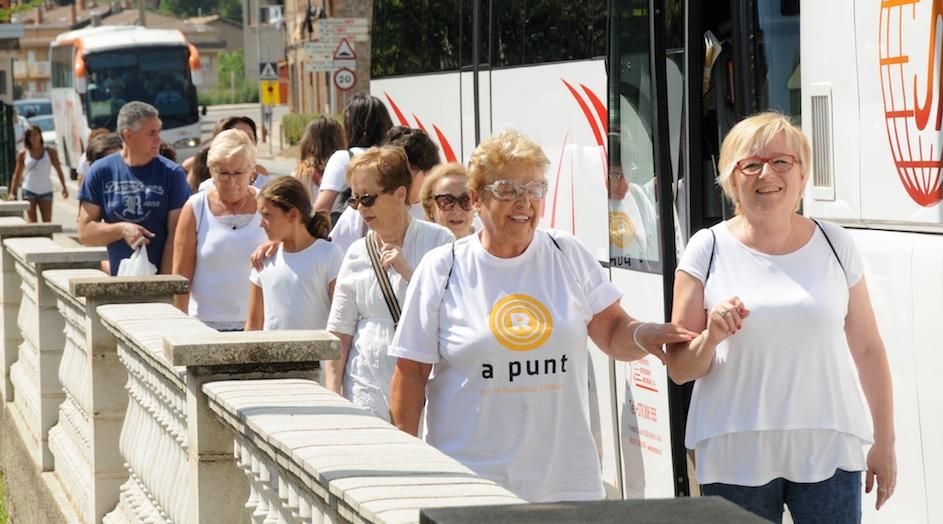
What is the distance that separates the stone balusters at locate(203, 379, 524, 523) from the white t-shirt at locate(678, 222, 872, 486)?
999mm

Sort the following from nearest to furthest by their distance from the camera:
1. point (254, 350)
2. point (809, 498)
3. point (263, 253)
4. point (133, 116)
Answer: point (809, 498)
point (254, 350)
point (263, 253)
point (133, 116)

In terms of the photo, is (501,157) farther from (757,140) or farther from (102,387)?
(102,387)

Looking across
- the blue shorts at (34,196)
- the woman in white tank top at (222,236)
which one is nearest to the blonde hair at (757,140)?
the woman in white tank top at (222,236)

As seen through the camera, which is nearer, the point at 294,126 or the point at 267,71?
the point at 267,71

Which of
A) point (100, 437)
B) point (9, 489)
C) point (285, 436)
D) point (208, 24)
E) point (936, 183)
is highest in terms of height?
point (208, 24)

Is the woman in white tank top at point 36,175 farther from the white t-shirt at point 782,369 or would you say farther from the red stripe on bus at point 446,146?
the white t-shirt at point 782,369

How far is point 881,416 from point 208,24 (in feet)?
536

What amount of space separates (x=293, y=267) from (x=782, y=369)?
291 cm

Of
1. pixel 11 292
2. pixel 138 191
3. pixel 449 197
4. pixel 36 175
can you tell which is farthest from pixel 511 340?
Answer: pixel 36 175

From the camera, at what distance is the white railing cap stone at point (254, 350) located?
514cm

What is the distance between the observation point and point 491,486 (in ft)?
11.7

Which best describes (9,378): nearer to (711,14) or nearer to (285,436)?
(711,14)

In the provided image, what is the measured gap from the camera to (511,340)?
4953 millimetres

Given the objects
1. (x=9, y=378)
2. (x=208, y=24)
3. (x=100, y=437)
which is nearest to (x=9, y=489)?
(x=9, y=378)
